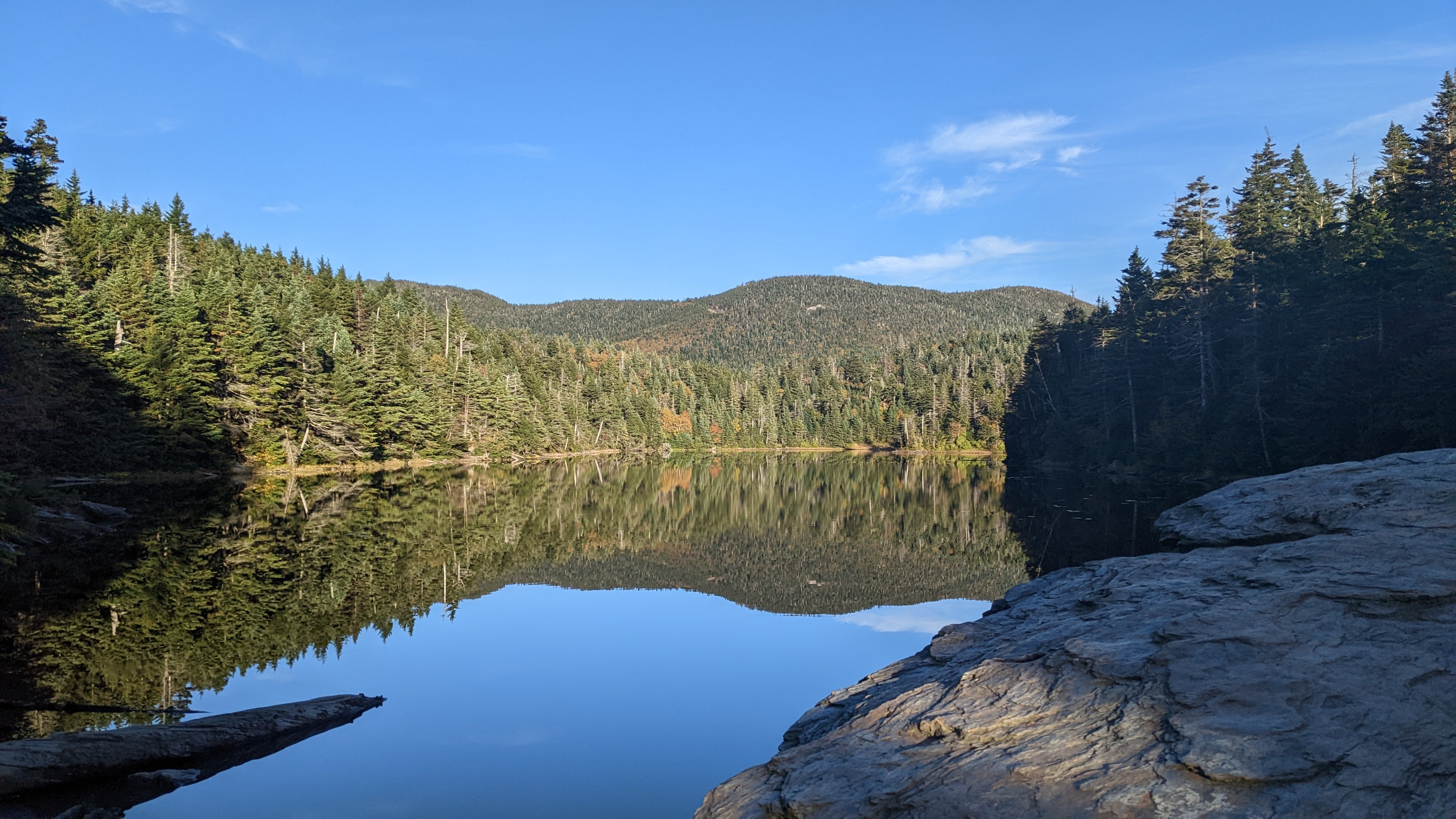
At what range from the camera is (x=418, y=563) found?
22547mm

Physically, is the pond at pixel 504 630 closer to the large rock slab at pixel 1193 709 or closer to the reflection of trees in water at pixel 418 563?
the reflection of trees in water at pixel 418 563

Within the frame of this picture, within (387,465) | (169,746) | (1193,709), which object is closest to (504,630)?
(169,746)

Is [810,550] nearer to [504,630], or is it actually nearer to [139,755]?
[504,630]

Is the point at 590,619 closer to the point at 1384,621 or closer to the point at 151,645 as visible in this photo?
the point at 151,645

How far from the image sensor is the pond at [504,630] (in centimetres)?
913

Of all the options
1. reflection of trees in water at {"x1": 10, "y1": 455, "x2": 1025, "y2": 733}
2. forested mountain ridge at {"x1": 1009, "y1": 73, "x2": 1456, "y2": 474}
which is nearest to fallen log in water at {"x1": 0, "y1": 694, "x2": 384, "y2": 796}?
reflection of trees in water at {"x1": 10, "y1": 455, "x2": 1025, "y2": 733}

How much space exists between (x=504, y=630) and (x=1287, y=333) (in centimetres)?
4594

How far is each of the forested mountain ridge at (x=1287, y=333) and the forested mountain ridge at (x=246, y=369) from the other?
46.0 meters

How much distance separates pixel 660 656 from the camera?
14.6 m

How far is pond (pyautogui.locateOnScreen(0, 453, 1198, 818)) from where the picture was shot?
30.0ft

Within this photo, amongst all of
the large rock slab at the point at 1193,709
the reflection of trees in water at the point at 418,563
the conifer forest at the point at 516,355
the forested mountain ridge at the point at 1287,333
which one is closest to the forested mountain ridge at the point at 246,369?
the conifer forest at the point at 516,355

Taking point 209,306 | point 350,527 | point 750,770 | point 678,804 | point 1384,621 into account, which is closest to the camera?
point 1384,621

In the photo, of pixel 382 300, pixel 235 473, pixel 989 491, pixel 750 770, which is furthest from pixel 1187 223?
pixel 382 300

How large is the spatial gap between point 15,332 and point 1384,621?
31721 mm
